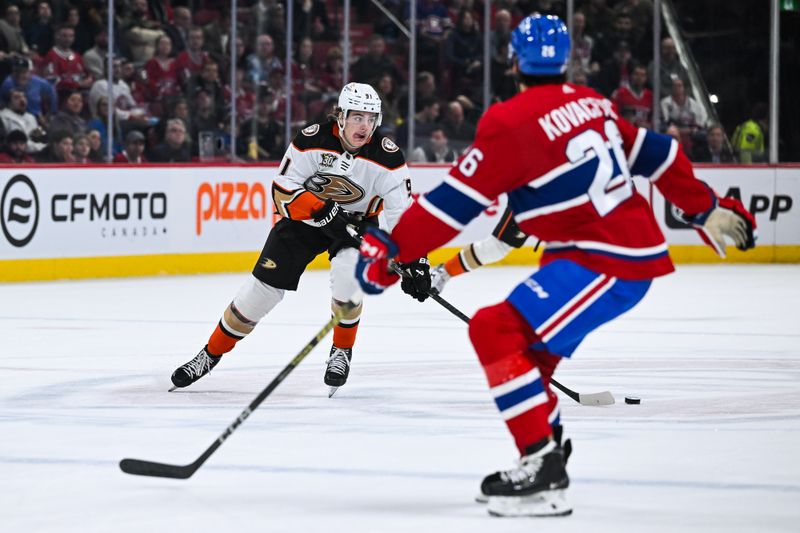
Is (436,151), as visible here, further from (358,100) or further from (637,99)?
(358,100)

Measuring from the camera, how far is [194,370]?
18.7 feet

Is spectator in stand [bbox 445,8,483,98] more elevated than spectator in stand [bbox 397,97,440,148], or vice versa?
spectator in stand [bbox 445,8,483,98]

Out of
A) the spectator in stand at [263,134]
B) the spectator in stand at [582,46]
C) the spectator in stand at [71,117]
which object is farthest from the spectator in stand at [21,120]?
the spectator in stand at [582,46]

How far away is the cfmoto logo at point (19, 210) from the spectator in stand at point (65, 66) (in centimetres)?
95

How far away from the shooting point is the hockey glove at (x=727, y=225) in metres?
3.87

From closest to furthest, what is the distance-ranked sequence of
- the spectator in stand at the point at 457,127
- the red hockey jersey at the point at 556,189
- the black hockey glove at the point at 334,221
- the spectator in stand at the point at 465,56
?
the red hockey jersey at the point at 556,189 → the black hockey glove at the point at 334,221 → the spectator in stand at the point at 457,127 → the spectator in stand at the point at 465,56

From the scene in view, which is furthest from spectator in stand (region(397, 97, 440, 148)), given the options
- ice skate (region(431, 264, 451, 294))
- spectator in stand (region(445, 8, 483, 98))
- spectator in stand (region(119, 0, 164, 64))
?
ice skate (region(431, 264, 451, 294))

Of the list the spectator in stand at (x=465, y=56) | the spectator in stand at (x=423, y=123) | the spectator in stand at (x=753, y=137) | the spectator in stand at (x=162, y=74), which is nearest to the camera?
the spectator in stand at (x=162, y=74)

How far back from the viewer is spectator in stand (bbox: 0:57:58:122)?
1048cm

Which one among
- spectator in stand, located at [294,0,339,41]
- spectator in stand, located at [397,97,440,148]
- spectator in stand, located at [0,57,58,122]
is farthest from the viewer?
spectator in stand, located at [397,97,440,148]

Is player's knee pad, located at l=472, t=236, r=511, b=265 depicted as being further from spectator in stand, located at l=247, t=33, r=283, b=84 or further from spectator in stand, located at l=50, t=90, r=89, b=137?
spectator in stand, located at l=247, t=33, r=283, b=84

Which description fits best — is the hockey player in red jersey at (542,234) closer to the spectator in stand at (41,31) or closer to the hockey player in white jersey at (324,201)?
the hockey player in white jersey at (324,201)

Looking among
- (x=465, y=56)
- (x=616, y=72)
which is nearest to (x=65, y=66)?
(x=465, y=56)

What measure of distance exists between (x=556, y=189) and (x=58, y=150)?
743 cm
